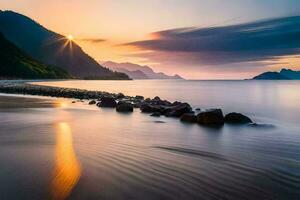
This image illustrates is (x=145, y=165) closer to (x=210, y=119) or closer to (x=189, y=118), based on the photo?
(x=210, y=119)

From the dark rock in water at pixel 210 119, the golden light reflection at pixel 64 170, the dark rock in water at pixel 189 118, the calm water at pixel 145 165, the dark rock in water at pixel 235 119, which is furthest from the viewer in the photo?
the dark rock in water at pixel 235 119

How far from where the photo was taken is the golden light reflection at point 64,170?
8404 millimetres

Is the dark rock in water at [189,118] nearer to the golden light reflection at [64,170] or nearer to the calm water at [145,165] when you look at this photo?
the calm water at [145,165]

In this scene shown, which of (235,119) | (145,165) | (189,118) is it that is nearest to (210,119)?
(189,118)

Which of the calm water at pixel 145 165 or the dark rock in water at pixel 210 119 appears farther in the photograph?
the dark rock in water at pixel 210 119

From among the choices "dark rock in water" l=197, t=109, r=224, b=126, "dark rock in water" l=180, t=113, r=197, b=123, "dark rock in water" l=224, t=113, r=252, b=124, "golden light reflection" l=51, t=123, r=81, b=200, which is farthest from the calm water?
"dark rock in water" l=224, t=113, r=252, b=124

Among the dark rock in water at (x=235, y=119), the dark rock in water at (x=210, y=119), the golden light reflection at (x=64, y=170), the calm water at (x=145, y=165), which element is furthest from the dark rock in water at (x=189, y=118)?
the golden light reflection at (x=64, y=170)

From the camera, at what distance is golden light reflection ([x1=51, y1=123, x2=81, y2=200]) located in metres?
8.40

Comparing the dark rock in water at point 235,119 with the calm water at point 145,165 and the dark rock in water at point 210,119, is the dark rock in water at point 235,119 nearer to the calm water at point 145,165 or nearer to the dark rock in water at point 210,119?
the dark rock in water at point 210,119

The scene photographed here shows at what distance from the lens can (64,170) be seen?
33.9 ft

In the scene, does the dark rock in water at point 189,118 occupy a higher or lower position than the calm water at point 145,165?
higher

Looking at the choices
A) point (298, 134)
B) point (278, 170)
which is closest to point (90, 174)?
point (278, 170)

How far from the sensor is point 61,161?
11.5 meters

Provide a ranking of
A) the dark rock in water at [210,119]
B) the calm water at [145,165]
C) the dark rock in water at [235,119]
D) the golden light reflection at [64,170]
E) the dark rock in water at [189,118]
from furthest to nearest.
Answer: the dark rock in water at [235,119]
the dark rock in water at [189,118]
the dark rock in water at [210,119]
the calm water at [145,165]
the golden light reflection at [64,170]
